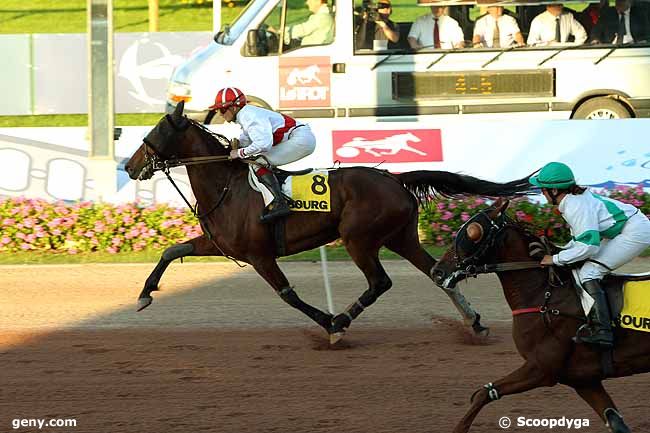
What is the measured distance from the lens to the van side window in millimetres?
16578

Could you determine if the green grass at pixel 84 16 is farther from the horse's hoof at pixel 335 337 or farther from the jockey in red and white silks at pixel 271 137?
the horse's hoof at pixel 335 337

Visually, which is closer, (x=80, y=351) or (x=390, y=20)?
(x=80, y=351)

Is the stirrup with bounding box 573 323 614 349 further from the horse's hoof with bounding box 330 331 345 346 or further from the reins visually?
the horse's hoof with bounding box 330 331 345 346

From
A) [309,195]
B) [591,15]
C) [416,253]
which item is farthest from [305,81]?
[416,253]

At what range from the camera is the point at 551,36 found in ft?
54.4

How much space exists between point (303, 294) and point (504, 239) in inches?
169

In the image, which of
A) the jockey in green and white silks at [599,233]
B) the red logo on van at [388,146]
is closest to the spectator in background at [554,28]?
the red logo on van at [388,146]

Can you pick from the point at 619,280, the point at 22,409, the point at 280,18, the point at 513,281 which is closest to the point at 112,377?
the point at 22,409

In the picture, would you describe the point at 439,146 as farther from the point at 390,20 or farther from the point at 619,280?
the point at 619,280

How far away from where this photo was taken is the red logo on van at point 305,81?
659 inches

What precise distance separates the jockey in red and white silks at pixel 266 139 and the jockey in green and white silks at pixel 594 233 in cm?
271

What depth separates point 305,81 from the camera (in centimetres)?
1681

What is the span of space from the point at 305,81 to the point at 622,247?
11255 millimetres

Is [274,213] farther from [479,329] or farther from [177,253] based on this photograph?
[479,329]
